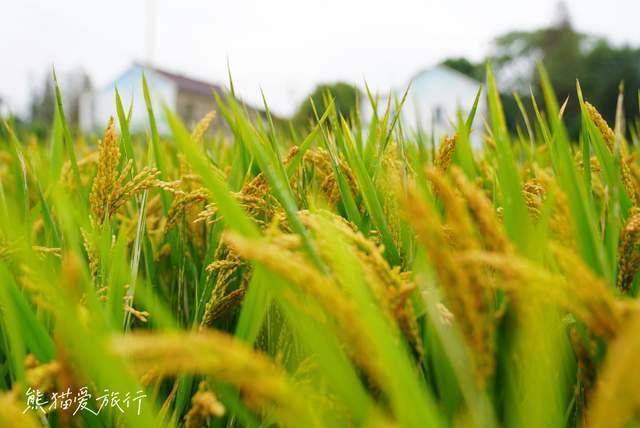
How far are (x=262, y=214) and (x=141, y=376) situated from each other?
334mm

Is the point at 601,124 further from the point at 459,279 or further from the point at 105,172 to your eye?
the point at 105,172

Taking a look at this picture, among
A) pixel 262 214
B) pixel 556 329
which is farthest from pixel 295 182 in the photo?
pixel 556 329

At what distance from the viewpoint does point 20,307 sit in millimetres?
522

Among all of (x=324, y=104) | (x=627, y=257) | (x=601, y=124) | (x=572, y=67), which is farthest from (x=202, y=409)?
(x=572, y=67)

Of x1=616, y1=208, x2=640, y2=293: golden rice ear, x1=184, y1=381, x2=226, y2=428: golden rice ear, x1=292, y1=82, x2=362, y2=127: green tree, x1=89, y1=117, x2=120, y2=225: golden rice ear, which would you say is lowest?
x1=184, y1=381, x2=226, y2=428: golden rice ear

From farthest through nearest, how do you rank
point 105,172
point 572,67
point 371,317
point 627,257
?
1. point 572,67
2. point 105,172
3. point 627,257
4. point 371,317

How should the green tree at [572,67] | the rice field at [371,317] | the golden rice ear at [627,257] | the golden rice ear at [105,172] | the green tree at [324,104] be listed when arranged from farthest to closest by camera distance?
the green tree at [572,67] < the green tree at [324,104] < the golden rice ear at [105,172] < the golden rice ear at [627,257] < the rice field at [371,317]

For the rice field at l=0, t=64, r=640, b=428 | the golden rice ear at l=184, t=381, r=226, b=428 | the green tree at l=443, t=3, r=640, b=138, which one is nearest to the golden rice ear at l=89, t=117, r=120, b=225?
the rice field at l=0, t=64, r=640, b=428

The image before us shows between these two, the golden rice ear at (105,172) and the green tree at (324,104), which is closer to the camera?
the golden rice ear at (105,172)

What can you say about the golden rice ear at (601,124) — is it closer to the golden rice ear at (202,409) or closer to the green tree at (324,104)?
the green tree at (324,104)

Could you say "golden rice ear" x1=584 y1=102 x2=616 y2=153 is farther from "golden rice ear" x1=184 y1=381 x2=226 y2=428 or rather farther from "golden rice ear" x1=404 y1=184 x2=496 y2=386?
"golden rice ear" x1=184 y1=381 x2=226 y2=428

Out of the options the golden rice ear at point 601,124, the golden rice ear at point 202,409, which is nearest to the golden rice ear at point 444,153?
the golden rice ear at point 601,124

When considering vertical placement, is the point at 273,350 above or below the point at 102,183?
below

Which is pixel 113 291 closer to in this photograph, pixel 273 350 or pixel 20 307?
pixel 20 307
